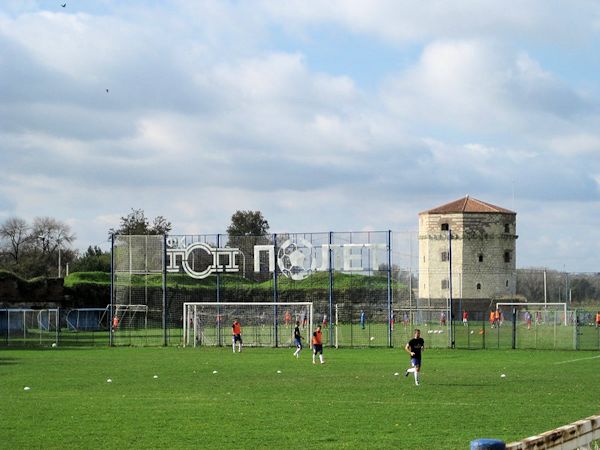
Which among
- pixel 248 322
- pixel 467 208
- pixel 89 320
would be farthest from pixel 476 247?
pixel 248 322

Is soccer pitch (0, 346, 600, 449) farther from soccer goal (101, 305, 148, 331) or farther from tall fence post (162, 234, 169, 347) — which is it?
soccer goal (101, 305, 148, 331)

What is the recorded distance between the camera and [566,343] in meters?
55.8

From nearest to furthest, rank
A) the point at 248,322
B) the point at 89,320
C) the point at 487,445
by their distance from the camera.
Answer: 1. the point at 487,445
2. the point at 248,322
3. the point at 89,320

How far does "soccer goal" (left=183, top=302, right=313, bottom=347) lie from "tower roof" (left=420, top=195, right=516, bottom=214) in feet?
161

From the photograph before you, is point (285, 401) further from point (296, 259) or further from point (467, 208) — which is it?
point (467, 208)

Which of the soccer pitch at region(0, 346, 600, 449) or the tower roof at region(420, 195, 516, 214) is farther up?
the tower roof at region(420, 195, 516, 214)

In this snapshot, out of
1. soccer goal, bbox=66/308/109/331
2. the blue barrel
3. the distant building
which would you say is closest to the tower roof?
the distant building

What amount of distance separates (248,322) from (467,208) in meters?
50.5

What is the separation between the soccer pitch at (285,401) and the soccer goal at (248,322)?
12636 mm

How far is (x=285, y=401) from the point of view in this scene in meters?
26.4

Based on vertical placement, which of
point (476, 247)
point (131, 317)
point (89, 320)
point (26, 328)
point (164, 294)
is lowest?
point (89, 320)

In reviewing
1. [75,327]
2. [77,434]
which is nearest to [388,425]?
[77,434]

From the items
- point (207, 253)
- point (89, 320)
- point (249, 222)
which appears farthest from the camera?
point (249, 222)

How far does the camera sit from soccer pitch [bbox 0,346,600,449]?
19.6 meters
